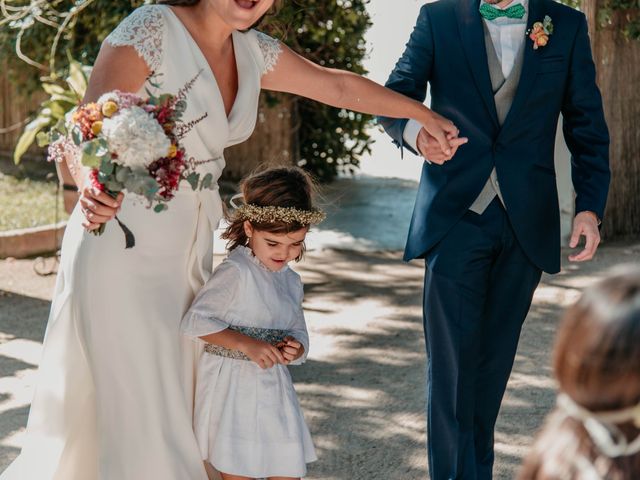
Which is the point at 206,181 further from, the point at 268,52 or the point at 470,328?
the point at 470,328

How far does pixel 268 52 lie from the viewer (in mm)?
4039

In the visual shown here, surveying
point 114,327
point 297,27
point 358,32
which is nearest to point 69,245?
point 114,327

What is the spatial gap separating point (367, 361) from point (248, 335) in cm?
245

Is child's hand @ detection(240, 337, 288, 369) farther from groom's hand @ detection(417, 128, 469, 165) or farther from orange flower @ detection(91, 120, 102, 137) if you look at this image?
orange flower @ detection(91, 120, 102, 137)

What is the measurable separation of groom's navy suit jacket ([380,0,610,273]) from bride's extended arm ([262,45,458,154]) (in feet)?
0.48

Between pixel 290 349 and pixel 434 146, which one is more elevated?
pixel 434 146

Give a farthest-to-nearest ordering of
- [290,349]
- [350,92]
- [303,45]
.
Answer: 1. [303,45]
2. [350,92]
3. [290,349]

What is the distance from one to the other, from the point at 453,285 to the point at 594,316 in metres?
2.38

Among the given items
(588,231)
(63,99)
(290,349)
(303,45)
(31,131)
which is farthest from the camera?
(303,45)

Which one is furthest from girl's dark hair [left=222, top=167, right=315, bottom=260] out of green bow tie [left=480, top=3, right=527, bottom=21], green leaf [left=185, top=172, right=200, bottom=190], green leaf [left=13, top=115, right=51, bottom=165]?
green leaf [left=13, top=115, right=51, bottom=165]

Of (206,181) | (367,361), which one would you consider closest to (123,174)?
(206,181)

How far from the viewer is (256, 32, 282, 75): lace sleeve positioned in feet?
13.2

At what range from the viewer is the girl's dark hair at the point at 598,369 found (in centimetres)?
183

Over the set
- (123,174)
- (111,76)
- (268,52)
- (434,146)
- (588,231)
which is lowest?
(588,231)
